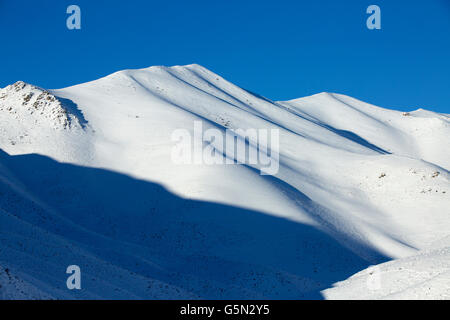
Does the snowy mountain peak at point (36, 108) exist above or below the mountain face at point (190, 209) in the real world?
above

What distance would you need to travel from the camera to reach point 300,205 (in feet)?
120

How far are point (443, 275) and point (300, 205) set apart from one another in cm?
1858

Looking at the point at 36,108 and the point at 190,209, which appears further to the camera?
the point at 36,108

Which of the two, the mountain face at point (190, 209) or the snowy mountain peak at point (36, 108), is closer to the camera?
the mountain face at point (190, 209)

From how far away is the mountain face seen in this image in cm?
2295

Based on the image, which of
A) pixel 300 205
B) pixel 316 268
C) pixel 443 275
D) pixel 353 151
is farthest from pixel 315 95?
pixel 443 275

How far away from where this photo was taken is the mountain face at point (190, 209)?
23.0 m

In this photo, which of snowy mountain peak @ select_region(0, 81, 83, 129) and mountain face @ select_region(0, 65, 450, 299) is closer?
mountain face @ select_region(0, 65, 450, 299)

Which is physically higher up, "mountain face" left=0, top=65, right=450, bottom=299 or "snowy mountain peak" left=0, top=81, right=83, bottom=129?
"snowy mountain peak" left=0, top=81, right=83, bottom=129

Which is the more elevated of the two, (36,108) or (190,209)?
(36,108)

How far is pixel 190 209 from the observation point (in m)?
33.6
